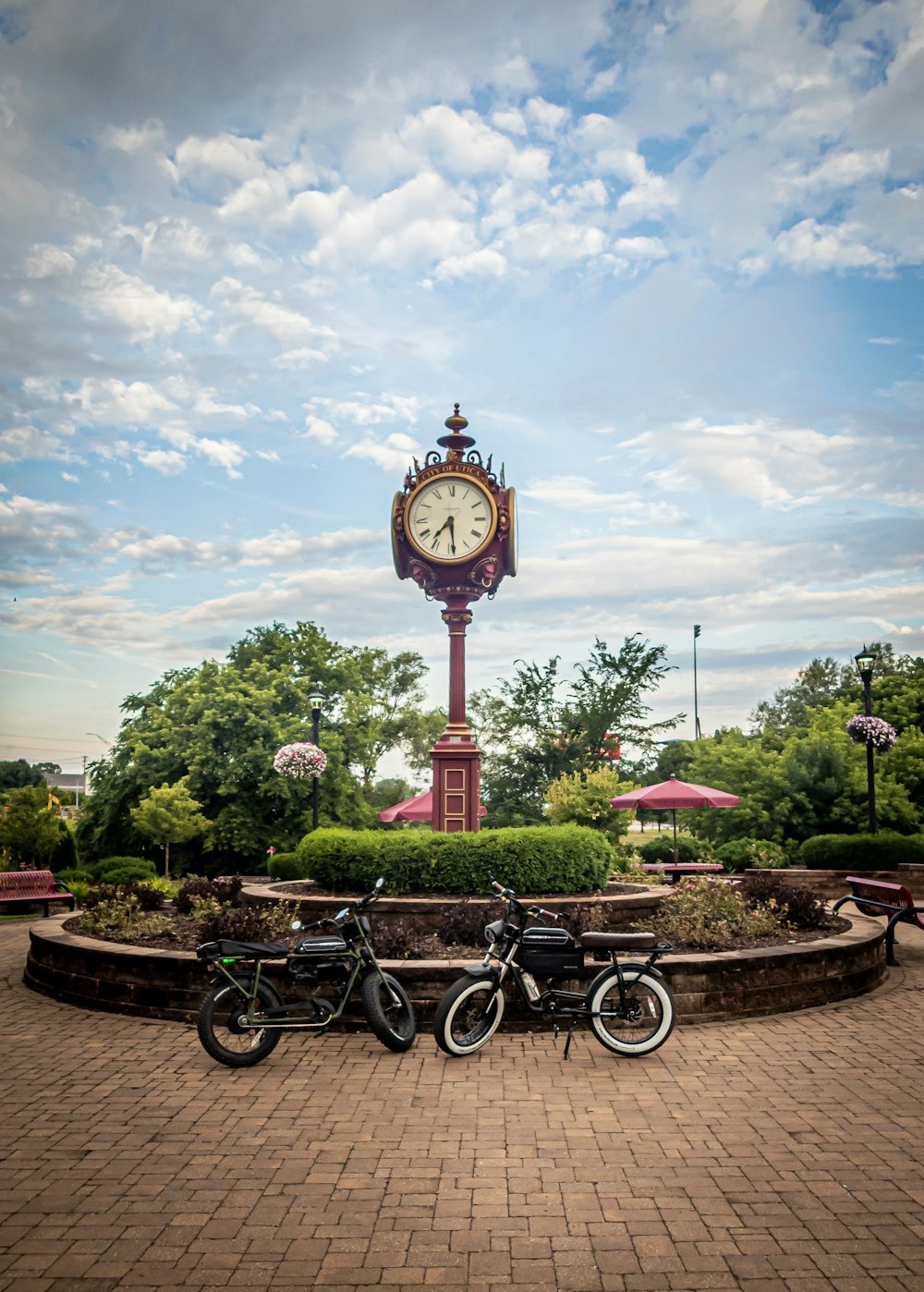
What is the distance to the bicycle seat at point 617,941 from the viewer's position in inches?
294

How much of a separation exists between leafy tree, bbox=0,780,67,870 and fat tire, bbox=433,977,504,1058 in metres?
15.2

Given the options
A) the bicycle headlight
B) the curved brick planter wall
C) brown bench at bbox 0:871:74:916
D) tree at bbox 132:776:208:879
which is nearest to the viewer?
the bicycle headlight

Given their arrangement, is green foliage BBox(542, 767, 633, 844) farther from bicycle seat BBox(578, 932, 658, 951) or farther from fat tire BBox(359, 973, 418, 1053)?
fat tire BBox(359, 973, 418, 1053)

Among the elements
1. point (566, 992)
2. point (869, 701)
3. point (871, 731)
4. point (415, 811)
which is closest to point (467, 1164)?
point (566, 992)

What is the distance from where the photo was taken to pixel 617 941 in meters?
7.52

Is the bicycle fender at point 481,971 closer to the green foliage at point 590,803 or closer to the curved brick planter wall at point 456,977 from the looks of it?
the curved brick planter wall at point 456,977

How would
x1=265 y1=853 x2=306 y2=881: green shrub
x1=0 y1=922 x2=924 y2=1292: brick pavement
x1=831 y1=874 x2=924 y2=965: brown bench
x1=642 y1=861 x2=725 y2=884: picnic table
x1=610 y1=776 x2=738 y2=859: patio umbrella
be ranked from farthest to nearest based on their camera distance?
x1=265 y1=853 x2=306 y2=881: green shrub
x1=610 y1=776 x2=738 y2=859: patio umbrella
x1=642 y1=861 x2=725 y2=884: picnic table
x1=831 y1=874 x2=924 y2=965: brown bench
x1=0 y1=922 x2=924 y2=1292: brick pavement

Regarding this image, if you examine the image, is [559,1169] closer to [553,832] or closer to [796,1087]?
[796,1087]

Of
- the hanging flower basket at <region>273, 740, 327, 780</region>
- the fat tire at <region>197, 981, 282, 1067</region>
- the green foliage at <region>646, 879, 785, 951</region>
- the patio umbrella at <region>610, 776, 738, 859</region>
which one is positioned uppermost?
the hanging flower basket at <region>273, 740, 327, 780</region>

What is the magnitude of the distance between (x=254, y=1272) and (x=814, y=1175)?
9.07ft

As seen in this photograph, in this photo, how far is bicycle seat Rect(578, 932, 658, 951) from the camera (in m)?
7.46

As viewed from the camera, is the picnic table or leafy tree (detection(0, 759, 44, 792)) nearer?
the picnic table

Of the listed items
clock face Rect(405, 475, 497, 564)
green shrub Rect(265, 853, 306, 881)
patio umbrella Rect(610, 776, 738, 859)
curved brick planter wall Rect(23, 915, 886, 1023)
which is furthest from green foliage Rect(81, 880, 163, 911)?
patio umbrella Rect(610, 776, 738, 859)

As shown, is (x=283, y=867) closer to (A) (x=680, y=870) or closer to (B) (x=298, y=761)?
(B) (x=298, y=761)
